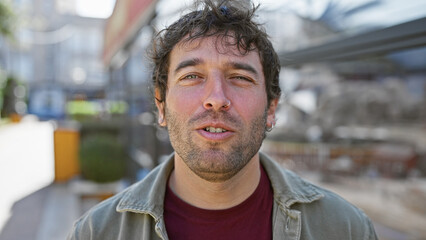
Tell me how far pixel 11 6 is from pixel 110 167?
52.4 ft

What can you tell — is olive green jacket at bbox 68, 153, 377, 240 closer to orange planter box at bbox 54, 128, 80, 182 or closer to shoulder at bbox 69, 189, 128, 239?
shoulder at bbox 69, 189, 128, 239

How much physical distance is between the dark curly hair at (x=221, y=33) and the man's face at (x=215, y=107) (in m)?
0.05

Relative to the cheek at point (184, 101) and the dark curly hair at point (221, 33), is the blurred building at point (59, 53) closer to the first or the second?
the dark curly hair at point (221, 33)

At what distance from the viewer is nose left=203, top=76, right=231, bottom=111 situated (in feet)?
5.01

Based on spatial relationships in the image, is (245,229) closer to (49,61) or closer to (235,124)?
(235,124)

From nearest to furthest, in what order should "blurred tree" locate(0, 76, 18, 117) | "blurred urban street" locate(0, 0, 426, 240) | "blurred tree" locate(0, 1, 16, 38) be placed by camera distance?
Answer: "blurred urban street" locate(0, 0, 426, 240) → "blurred tree" locate(0, 1, 16, 38) → "blurred tree" locate(0, 76, 18, 117)

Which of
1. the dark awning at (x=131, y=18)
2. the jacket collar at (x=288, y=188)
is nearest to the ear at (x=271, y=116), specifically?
the jacket collar at (x=288, y=188)

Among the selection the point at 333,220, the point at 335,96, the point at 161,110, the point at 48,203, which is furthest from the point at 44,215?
the point at 333,220

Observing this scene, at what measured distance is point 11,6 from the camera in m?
18.9

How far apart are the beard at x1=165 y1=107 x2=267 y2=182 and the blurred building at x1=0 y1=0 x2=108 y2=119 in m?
40.7

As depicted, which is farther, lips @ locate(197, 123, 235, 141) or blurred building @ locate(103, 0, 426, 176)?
blurred building @ locate(103, 0, 426, 176)

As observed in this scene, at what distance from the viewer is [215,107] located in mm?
1530

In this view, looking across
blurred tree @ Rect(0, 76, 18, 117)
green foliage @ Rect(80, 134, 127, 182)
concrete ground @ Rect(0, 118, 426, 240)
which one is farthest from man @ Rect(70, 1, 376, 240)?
blurred tree @ Rect(0, 76, 18, 117)

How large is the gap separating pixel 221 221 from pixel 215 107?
1.57 ft
